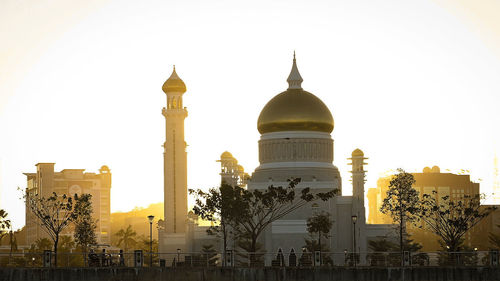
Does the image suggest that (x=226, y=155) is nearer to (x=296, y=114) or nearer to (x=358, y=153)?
(x=296, y=114)

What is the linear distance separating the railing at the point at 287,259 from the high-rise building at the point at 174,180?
10.3 ft

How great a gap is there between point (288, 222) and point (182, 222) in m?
17.0

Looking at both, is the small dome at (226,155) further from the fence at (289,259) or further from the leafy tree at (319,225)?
the leafy tree at (319,225)

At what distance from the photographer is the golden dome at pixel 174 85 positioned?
106188mm

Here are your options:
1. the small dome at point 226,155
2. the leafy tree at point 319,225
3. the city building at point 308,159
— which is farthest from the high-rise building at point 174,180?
the leafy tree at point 319,225

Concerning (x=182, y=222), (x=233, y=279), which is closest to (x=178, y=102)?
(x=182, y=222)

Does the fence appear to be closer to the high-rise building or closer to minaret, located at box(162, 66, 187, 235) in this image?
the high-rise building

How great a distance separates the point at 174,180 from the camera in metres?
103

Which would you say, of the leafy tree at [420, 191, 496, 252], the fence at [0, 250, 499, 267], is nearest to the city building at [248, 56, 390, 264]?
the fence at [0, 250, 499, 267]

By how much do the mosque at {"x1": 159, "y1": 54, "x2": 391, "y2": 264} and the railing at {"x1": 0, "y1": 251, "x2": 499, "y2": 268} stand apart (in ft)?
11.9

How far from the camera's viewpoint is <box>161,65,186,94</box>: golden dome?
348 feet

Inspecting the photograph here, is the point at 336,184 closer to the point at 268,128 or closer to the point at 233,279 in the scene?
the point at 268,128

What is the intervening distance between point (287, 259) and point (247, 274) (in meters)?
30.9

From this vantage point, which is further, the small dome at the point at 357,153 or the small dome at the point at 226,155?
the small dome at the point at 226,155
